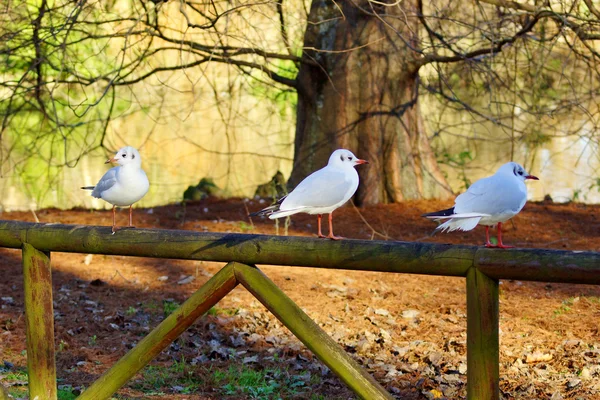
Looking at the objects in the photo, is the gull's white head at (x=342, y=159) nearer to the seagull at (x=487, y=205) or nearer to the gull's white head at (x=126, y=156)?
the seagull at (x=487, y=205)

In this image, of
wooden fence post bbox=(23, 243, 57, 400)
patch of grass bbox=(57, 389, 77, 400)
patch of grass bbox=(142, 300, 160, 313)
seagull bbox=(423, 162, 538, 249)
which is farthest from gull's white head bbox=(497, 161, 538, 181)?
patch of grass bbox=(142, 300, 160, 313)

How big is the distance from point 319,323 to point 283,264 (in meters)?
2.38

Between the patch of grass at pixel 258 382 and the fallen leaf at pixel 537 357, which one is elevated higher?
the fallen leaf at pixel 537 357

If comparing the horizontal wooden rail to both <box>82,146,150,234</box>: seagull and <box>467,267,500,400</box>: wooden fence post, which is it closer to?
<box>467,267,500,400</box>: wooden fence post

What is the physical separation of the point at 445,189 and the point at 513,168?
18.9 feet

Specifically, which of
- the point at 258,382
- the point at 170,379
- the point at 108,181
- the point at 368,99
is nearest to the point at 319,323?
the point at 258,382

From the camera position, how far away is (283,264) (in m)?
3.32

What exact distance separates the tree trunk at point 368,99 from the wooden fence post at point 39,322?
523 centimetres

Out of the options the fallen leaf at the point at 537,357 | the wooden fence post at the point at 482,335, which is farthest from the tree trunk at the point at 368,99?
the wooden fence post at the point at 482,335

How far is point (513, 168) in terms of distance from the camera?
348 cm

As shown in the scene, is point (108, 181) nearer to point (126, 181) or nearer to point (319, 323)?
point (126, 181)

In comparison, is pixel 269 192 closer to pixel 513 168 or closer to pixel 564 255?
pixel 513 168

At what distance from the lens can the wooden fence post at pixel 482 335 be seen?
2.98 meters

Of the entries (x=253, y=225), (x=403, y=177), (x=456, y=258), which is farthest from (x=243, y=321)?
(x=403, y=177)
